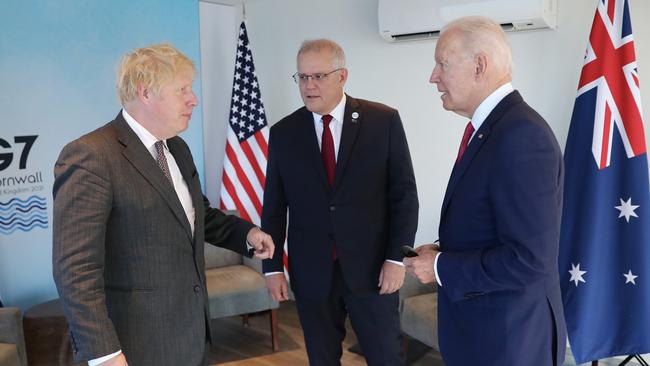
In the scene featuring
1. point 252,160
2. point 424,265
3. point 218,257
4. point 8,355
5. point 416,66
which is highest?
point 416,66

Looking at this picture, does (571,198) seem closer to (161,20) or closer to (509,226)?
(509,226)

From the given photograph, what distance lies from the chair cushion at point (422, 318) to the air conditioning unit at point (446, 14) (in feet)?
5.31

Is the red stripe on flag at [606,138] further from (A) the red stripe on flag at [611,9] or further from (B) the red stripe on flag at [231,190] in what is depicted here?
(B) the red stripe on flag at [231,190]

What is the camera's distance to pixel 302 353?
372 cm

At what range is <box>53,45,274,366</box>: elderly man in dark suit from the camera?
1.44 metres

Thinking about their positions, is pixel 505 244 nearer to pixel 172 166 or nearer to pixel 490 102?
pixel 490 102

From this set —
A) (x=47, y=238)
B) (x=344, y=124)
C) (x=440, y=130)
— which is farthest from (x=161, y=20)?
(x=344, y=124)

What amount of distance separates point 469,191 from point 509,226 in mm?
148

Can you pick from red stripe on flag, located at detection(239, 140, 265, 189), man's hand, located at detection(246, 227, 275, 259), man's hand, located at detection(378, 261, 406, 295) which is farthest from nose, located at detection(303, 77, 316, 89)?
red stripe on flag, located at detection(239, 140, 265, 189)

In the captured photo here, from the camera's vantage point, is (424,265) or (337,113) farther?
(337,113)

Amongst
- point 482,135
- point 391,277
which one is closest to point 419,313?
point 391,277

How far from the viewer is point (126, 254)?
5.14ft

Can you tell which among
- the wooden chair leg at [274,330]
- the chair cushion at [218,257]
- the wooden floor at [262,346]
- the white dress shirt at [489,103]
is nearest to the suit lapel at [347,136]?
the white dress shirt at [489,103]

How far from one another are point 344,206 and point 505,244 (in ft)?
2.82
